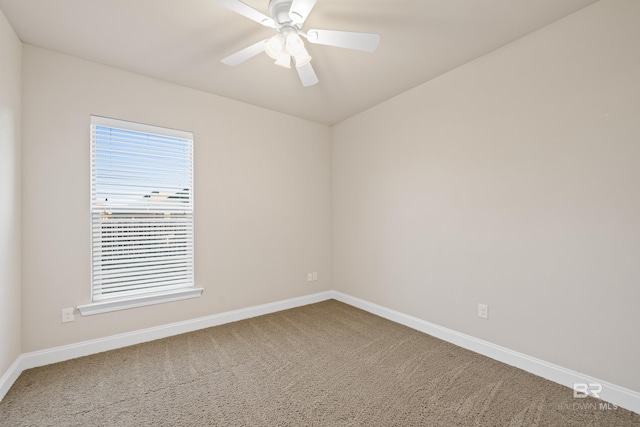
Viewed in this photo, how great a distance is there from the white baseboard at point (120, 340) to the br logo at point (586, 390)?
2863mm

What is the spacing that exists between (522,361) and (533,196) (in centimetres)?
132

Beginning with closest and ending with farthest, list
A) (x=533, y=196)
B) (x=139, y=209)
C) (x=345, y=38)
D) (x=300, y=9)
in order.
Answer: (x=300, y=9) → (x=345, y=38) → (x=533, y=196) → (x=139, y=209)

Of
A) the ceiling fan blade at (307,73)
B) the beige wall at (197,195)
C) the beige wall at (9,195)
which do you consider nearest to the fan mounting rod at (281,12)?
the ceiling fan blade at (307,73)

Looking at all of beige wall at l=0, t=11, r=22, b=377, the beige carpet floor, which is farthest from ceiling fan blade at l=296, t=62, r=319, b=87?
the beige carpet floor

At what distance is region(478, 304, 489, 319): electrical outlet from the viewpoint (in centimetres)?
250

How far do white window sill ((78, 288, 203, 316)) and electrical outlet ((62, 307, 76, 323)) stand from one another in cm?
6

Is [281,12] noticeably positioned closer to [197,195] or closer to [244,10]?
[244,10]

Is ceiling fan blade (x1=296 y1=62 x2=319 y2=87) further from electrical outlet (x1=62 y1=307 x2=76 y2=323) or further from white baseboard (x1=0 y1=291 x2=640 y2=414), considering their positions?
electrical outlet (x1=62 y1=307 x2=76 y2=323)

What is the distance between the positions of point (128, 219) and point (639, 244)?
3.99 m

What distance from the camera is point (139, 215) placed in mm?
2779

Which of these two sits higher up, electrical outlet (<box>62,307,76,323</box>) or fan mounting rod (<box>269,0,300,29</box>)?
fan mounting rod (<box>269,0,300,29</box>)

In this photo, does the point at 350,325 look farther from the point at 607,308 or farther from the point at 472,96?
the point at 472,96

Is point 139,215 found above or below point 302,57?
below

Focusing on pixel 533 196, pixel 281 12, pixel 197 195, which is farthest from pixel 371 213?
pixel 281 12
